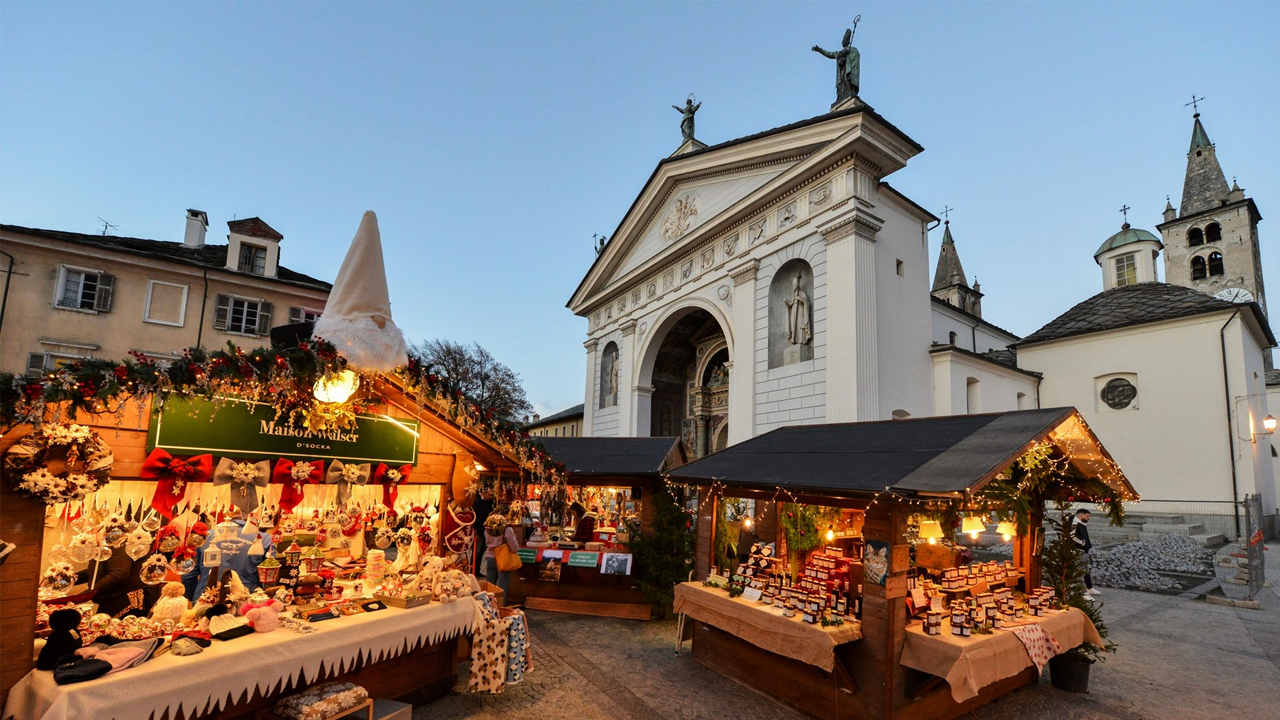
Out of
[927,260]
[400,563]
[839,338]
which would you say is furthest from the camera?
[927,260]

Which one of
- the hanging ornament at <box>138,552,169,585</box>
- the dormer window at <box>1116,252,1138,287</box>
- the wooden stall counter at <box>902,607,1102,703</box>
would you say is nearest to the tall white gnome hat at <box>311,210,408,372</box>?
the hanging ornament at <box>138,552,169,585</box>

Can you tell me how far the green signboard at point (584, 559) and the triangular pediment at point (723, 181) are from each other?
40.6 ft

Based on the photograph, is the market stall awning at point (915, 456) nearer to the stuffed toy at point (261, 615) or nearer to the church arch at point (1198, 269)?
the stuffed toy at point (261, 615)

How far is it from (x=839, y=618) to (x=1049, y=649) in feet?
8.28

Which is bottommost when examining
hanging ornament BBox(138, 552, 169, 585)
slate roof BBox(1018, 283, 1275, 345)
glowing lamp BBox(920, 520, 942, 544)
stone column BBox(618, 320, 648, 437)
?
hanging ornament BBox(138, 552, 169, 585)

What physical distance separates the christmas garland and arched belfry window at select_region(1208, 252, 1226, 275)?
150ft

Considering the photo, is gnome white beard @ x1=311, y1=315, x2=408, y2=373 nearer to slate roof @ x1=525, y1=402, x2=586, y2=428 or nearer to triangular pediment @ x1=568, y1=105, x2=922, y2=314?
triangular pediment @ x1=568, y1=105, x2=922, y2=314

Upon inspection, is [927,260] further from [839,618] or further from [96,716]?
[96,716]

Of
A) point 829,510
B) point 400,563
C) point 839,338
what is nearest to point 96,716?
point 400,563

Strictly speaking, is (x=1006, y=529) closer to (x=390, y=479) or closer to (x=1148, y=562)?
(x=390, y=479)

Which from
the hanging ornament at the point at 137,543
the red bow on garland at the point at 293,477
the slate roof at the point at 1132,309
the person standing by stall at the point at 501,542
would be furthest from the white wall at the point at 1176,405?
the hanging ornament at the point at 137,543

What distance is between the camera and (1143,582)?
1394cm

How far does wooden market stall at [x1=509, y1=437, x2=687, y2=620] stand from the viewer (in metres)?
10.7

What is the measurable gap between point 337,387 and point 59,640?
2.55 metres
